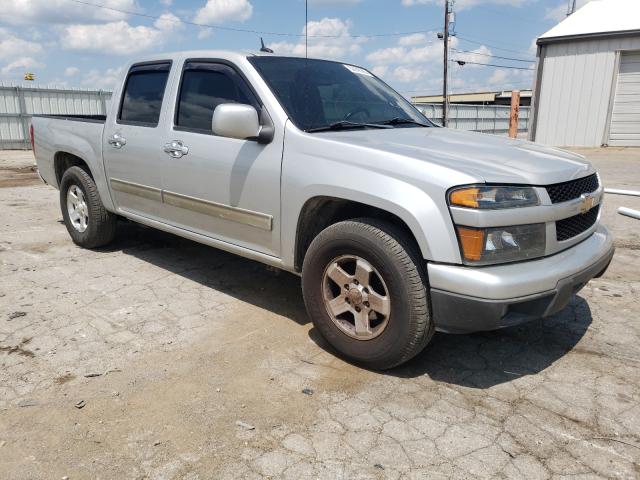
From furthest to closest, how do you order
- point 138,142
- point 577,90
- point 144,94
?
point 577,90 < point 144,94 < point 138,142

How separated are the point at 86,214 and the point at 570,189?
4.41 meters

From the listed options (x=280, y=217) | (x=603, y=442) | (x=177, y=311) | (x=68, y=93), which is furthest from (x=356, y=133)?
(x=68, y=93)

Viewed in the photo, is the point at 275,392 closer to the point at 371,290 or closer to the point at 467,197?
the point at 371,290

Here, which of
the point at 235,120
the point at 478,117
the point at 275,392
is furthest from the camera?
the point at 478,117

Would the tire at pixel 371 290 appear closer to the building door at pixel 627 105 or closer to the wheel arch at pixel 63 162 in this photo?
the wheel arch at pixel 63 162

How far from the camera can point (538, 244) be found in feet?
8.94

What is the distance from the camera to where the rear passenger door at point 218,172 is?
3.49m

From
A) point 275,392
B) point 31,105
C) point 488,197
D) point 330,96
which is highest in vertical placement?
point 330,96

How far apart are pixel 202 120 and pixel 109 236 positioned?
2077mm

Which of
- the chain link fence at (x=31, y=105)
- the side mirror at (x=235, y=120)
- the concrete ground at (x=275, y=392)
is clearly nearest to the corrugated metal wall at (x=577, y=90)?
the chain link fence at (x=31, y=105)

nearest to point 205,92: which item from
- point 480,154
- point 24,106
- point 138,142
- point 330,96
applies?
point 138,142

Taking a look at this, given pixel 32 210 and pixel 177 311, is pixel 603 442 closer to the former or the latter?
pixel 177 311

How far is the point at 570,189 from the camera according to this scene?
296cm

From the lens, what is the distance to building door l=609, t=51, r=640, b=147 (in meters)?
14.2
